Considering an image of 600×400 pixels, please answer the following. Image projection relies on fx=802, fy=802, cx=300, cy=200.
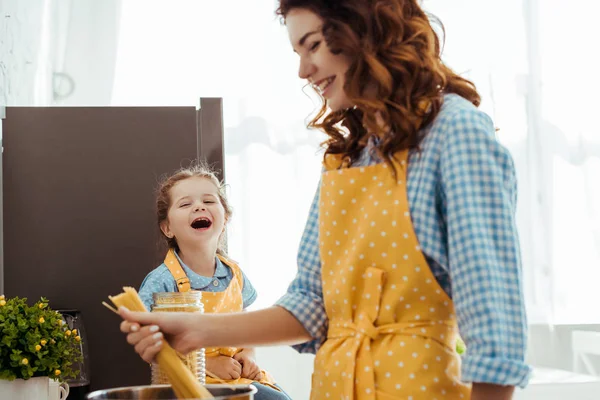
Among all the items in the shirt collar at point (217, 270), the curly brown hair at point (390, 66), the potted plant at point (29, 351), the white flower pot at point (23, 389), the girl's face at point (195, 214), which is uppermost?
the curly brown hair at point (390, 66)

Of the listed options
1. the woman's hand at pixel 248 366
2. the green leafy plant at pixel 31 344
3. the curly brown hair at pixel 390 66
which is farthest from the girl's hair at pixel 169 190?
the curly brown hair at pixel 390 66

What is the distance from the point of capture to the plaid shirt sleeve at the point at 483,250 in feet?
2.60

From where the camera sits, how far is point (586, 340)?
3.22 meters

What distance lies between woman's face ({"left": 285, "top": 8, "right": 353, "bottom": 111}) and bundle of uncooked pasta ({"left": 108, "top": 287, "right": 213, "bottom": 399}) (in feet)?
1.16

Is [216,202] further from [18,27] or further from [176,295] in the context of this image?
[18,27]

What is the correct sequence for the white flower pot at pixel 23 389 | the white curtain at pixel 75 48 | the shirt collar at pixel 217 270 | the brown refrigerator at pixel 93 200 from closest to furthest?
1. the white flower pot at pixel 23 389
2. the shirt collar at pixel 217 270
3. the brown refrigerator at pixel 93 200
4. the white curtain at pixel 75 48

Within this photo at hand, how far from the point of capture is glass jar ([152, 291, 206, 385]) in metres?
1.16

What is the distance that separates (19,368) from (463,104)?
33.8 inches

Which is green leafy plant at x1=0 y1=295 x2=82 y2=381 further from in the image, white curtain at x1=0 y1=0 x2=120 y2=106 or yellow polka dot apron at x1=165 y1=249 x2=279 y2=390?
white curtain at x1=0 y1=0 x2=120 y2=106

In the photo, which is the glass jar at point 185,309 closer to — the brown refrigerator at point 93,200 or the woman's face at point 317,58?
the woman's face at point 317,58

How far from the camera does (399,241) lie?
2.99 ft

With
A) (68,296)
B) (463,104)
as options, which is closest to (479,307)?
(463,104)

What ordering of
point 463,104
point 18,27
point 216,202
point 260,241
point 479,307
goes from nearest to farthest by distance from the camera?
point 479,307, point 463,104, point 216,202, point 18,27, point 260,241

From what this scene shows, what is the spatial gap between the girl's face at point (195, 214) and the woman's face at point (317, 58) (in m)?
0.86
